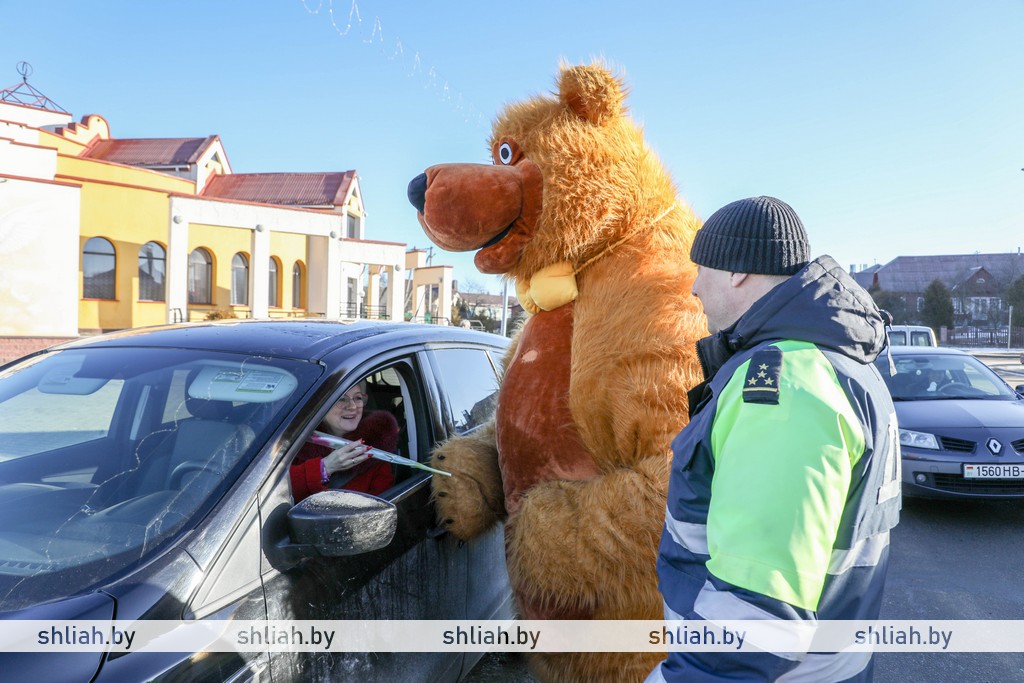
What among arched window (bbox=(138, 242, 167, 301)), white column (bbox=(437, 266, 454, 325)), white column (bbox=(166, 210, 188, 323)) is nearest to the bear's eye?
white column (bbox=(166, 210, 188, 323))

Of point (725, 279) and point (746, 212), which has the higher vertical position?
point (746, 212)

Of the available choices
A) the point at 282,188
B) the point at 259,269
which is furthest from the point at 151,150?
the point at 259,269

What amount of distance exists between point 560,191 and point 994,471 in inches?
217

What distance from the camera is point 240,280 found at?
22.1 meters

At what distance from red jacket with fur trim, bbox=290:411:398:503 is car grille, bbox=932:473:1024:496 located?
5.35m

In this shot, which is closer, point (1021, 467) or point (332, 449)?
point (332, 449)

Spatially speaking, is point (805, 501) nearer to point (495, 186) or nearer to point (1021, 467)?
point (495, 186)

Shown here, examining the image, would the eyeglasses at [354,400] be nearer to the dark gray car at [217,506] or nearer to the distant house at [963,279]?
the dark gray car at [217,506]

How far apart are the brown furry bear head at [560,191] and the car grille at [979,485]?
5.07 m

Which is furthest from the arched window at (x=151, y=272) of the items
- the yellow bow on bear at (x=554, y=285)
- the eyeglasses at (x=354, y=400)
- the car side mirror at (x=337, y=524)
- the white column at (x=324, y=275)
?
the car side mirror at (x=337, y=524)

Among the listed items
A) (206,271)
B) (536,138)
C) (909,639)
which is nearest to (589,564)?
(536,138)

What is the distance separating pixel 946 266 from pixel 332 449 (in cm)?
6418

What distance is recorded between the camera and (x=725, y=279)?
4.75 feet

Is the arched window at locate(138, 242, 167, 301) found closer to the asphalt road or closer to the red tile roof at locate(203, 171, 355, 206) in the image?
the red tile roof at locate(203, 171, 355, 206)
